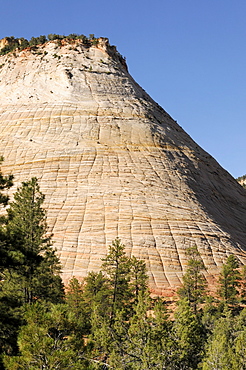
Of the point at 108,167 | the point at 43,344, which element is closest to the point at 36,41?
the point at 108,167

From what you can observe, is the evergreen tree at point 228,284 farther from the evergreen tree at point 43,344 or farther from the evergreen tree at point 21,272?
the evergreen tree at point 43,344

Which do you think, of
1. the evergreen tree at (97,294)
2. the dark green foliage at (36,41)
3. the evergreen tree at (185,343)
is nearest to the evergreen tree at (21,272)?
the evergreen tree at (97,294)

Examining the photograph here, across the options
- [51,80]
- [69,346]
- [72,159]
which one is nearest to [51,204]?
[72,159]

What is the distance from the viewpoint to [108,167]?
46.0 m

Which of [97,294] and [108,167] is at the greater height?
[108,167]

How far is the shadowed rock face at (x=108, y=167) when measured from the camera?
38344 mm

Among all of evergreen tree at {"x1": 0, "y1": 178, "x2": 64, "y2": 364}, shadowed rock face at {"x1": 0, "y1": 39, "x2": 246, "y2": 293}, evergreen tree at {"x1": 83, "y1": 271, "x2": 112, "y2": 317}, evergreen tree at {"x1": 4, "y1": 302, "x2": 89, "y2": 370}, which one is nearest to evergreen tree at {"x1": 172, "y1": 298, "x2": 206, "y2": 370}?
evergreen tree at {"x1": 4, "y1": 302, "x2": 89, "y2": 370}

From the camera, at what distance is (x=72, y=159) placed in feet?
153

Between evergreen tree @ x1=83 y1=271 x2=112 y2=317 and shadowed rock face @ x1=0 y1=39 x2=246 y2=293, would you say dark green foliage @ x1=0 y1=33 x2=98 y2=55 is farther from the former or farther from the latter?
evergreen tree @ x1=83 y1=271 x2=112 y2=317

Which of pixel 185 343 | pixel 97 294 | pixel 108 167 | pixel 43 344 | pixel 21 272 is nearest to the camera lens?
pixel 43 344

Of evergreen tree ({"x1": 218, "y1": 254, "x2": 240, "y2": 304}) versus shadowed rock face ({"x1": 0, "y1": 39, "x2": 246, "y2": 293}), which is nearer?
evergreen tree ({"x1": 218, "y1": 254, "x2": 240, "y2": 304})

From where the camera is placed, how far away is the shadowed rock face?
3834cm

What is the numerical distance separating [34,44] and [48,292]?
5772cm

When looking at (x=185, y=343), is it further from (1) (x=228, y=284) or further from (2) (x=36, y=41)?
(2) (x=36, y=41)
